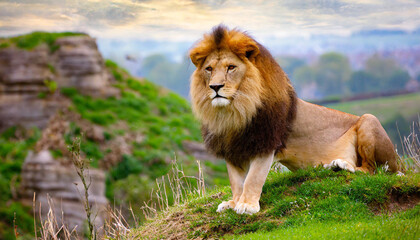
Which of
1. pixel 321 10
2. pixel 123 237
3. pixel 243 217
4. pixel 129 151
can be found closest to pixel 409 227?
pixel 243 217

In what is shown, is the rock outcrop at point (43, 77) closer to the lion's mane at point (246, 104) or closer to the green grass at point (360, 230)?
the lion's mane at point (246, 104)

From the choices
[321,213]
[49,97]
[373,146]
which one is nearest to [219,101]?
[321,213]

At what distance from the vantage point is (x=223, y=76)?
4.58 m

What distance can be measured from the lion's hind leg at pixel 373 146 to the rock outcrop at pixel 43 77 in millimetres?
12569

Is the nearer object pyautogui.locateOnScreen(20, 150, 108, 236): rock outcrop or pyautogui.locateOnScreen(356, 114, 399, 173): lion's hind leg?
pyautogui.locateOnScreen(356, 114, 399, 173): lion's hind leg

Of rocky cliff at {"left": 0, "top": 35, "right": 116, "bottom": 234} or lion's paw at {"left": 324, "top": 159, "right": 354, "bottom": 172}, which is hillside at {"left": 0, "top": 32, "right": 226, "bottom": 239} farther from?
lion's paw at {"left": 324, "top": 159, "right": 354, "bottom": 172}

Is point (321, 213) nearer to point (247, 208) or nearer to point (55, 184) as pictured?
point (247, 208)

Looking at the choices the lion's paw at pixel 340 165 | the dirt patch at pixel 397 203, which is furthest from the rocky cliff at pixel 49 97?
the dirt patch at pixel 397 203

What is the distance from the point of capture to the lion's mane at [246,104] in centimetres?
469

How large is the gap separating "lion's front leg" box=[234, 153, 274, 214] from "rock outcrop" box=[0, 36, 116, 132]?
12.2 metres

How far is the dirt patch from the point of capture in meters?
4.66

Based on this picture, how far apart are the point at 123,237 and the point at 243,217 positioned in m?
1.90

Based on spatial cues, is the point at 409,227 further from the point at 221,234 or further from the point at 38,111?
the point at 38,111

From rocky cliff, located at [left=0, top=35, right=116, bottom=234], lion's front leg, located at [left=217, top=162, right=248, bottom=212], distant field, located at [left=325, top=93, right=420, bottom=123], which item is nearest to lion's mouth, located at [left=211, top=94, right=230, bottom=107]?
lion's front leg, located at [left=217, top=162, right=248, bottom=212]
